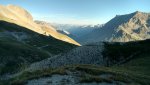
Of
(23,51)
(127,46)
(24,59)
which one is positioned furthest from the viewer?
(23,51)

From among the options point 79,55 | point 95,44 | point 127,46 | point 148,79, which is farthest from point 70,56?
point 148,79

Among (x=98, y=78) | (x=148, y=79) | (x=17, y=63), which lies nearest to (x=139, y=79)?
(x=148, y=79)

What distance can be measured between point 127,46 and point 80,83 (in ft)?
Answer: 188

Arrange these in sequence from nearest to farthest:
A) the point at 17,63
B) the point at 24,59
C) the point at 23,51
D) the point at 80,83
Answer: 1. the point at 80,83
2. the point at 17,63
3. the point at 24,59
4. the point at 23,51

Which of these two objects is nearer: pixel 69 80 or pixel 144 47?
pixel 69 80

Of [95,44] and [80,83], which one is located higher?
[95,44]

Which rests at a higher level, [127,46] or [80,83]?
[127,46]

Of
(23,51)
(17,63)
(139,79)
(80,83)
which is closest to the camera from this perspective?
(80,83)

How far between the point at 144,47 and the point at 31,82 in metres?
56.0

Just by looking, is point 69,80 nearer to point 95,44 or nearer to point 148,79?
point 148,79

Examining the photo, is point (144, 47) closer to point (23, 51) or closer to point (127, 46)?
point (127, 46)

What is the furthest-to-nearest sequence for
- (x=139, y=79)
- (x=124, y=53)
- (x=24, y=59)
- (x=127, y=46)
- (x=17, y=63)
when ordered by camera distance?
(x=24, y=59), (x=17, y=63), (x=127, y=46), (x=124, y=53), (x=139, y=79)

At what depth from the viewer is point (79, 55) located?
9338cm

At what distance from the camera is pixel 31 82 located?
4319cm
